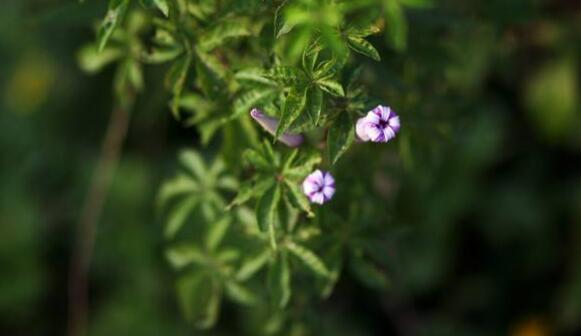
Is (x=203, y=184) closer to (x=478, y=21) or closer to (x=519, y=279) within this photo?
(x=478, y=21)

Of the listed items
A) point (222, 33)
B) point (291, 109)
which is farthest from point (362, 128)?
point (222, 33)

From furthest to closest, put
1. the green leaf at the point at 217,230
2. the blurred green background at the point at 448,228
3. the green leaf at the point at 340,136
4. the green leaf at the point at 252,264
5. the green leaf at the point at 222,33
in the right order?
the blurred green background at the point at 448,228 → the green leaf at the point at 217,230 → the green leaf at the point at 252,264 → the green leaf at the point at 222,33 → the green leaf at the point at 340,136

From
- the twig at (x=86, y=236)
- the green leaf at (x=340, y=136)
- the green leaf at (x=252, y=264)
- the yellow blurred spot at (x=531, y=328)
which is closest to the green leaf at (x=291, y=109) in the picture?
the green leaf at (x=340, y=136)

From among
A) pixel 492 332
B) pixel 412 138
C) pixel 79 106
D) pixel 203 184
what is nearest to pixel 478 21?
pixel 412 138

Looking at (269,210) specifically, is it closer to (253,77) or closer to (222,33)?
(253,77)

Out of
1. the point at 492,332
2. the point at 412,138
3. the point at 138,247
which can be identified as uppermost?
the point at 412,138

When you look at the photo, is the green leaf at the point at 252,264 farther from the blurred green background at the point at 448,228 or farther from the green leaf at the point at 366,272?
the blurred green background at the point at 448,228
